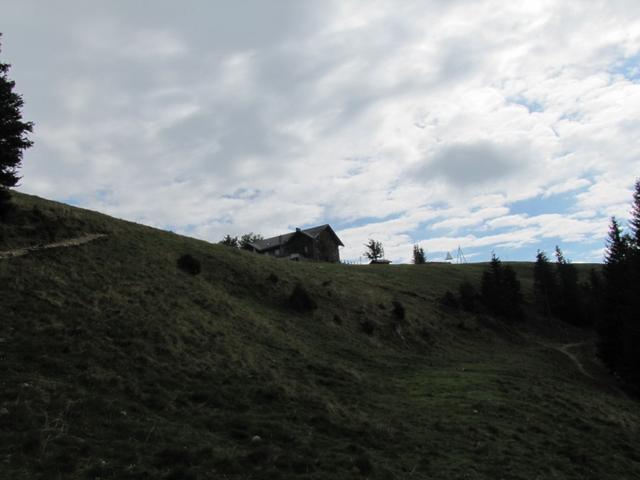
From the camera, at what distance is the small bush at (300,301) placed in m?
40.2

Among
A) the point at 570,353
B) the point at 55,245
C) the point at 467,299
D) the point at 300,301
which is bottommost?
the point at 570,353

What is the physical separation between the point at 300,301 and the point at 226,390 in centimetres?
2245

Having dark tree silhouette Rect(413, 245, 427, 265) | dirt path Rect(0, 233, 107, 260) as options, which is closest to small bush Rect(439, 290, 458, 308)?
dirt path Rect(0, 233, 107, 260)

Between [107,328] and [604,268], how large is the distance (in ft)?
199

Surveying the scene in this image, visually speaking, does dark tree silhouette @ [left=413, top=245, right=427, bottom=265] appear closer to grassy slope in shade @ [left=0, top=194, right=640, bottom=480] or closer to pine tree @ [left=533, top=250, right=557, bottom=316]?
pine tree @ [left=533, top=250, right=557, bottom=316]

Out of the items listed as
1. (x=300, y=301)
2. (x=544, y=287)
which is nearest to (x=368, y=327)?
(x=300, y=301)

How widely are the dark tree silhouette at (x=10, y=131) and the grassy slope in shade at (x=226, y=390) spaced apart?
4775 millimetres

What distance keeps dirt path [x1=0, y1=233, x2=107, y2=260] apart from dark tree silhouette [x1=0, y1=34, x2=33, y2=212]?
157 inches

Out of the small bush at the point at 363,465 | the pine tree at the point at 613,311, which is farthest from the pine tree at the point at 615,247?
the small bush at the point at 363,465

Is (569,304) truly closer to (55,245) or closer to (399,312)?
(399,312)

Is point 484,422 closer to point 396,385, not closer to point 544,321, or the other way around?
point 396,385

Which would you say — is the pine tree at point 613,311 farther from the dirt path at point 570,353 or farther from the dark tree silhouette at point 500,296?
the dark tree silhouette at point 500,296

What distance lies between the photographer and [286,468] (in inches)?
491

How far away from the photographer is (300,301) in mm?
40594
